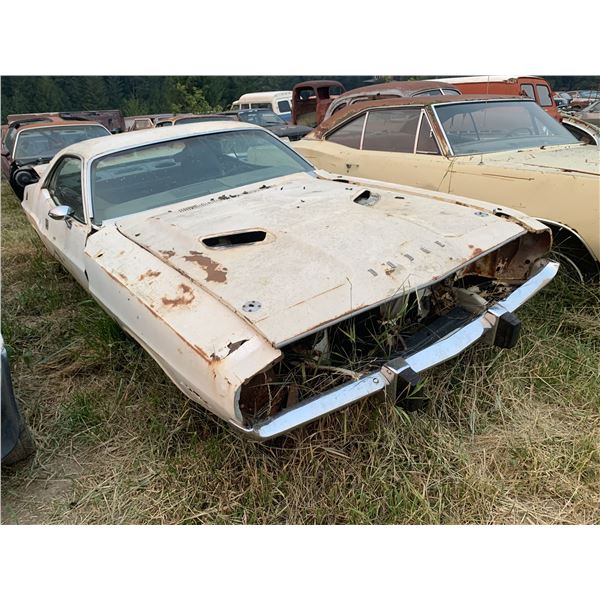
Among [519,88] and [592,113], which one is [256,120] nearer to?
[519,88]

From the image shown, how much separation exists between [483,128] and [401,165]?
2.61 feet

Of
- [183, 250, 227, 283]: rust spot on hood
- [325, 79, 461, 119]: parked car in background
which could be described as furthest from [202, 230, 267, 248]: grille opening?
[325, 79, 461, 119]: parked car in background

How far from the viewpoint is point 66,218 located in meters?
3.15

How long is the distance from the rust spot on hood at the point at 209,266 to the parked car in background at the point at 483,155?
7.49 feet

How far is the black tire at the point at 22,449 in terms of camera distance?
2.42 m

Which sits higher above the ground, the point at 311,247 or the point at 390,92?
the point at 390,92

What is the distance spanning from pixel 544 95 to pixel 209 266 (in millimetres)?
8986

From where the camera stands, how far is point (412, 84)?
24.7 ft

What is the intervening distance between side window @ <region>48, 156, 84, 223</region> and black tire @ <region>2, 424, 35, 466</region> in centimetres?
133

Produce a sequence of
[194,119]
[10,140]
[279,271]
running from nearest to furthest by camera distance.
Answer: [279,271]
[10,140]
[194,119]

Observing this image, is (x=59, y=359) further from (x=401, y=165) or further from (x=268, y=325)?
(x=401, y=165)

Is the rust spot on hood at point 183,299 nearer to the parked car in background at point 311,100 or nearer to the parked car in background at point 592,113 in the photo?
the parked car in background at point 311,100

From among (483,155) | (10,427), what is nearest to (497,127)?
(483,155)

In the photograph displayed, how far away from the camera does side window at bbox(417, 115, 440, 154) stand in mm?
4168
